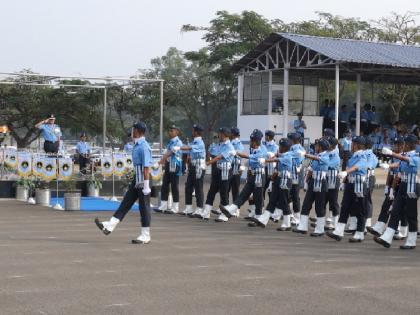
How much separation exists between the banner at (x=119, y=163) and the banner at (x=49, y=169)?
6.16ft

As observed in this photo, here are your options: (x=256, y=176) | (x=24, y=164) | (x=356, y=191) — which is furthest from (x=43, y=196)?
(x=356, y=191)

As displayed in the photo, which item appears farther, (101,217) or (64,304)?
(101,217)

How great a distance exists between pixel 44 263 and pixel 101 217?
266 inches

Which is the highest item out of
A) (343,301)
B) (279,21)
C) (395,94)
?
(279,21)

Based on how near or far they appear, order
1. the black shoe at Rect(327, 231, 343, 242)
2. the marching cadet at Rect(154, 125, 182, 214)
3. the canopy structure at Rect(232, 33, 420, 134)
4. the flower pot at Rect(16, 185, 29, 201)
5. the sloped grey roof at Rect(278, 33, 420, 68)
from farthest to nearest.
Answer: the canopy structure at Rect(232, 33, 420, 134), the sloped grey roof at Rect(278, 33, 420, 68), the flower pot at Rect(16, 185, 29, 201), the marching cadet at Rect(154, 125, 182, 214), the black shoe at Rect(327, 231, 343, 242)

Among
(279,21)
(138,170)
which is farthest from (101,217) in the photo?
(279,21)

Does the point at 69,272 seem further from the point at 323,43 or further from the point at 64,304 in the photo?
the point at 323,43

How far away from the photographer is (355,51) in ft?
100

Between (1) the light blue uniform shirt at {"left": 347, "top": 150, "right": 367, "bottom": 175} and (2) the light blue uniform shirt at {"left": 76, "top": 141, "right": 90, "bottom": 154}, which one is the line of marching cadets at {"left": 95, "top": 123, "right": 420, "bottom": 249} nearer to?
(1) the light blue uniform shirt at {"left": 347, "top": 150, "right": 367, "bottom": 175}

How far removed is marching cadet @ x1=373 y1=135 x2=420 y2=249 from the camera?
12.8 metres

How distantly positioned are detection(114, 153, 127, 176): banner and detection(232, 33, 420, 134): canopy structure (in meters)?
9.58

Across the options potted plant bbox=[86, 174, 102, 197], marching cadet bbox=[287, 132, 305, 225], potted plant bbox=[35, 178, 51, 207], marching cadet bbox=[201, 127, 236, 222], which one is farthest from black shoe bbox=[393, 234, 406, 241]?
potted plant bbox=[86, 174, 102, 197]

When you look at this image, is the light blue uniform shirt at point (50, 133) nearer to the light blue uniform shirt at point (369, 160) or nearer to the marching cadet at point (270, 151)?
the marching cadet at point (270, 151)

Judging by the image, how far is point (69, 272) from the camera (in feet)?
32.7
